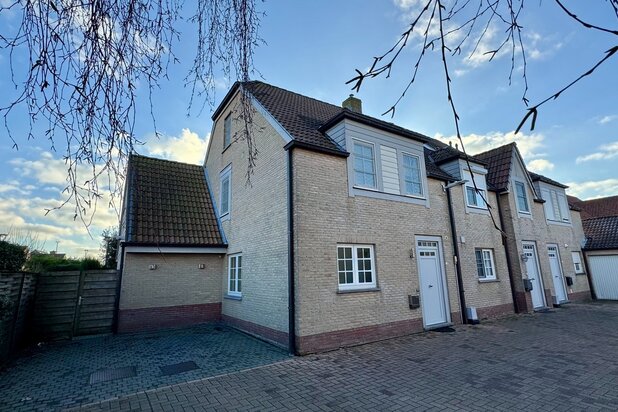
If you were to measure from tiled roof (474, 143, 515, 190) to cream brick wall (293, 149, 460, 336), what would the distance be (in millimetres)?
6500

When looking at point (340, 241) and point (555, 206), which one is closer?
point (340, 241)

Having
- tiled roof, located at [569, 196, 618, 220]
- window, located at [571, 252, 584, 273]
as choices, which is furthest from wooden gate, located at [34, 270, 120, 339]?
tiled roof, located at [569, 196, 618, 220]

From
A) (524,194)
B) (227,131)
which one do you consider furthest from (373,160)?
(524,194)

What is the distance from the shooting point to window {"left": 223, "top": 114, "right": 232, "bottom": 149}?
44.6ft

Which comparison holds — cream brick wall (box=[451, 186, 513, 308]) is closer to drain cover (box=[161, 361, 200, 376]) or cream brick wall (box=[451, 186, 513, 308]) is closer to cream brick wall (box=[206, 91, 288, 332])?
cream brick wall (box=[206, 91, 288, 332])

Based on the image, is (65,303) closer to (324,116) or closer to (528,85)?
(324,116)

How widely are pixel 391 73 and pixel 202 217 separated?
12243 millimetres

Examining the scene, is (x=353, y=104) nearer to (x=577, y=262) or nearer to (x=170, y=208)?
(x=170, y=208)

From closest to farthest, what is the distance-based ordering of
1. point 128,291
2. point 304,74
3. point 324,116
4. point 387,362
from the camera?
point 304,74 → point 387,362 → point 128,291 → point 324,116

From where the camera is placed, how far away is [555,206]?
→ 57.8 feet

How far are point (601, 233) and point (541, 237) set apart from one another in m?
7.17

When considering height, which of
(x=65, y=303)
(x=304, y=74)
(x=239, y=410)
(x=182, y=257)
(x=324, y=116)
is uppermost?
(x=324, y=116)

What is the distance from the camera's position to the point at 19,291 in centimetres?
794

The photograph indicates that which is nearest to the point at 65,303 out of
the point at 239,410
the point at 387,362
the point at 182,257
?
the point at 182,257
